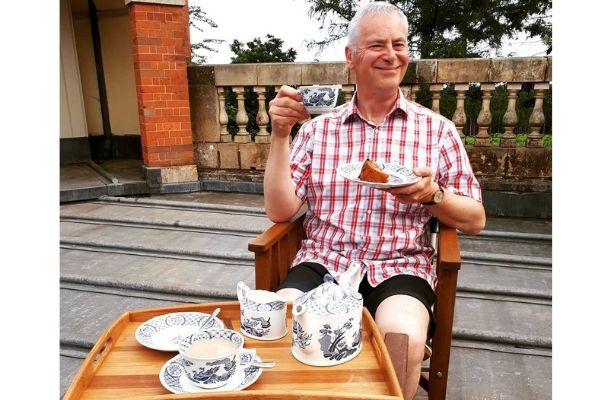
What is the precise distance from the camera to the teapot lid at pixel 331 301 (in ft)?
3.55

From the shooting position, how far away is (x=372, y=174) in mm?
1409

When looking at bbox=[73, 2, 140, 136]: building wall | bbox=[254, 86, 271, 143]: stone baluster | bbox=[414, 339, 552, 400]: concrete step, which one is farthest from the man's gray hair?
bbox=[73, 2, 140, 136]: building wall

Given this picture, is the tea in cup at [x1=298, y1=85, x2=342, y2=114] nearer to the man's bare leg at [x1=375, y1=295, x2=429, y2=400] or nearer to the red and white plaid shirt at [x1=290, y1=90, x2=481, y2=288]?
the red and white plaid shirt at [x1=290, y1=90, x2=481, y2=288]

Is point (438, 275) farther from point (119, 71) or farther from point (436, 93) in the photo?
point (119, 71)

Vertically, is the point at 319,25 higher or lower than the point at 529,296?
higher

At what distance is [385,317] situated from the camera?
1450mm

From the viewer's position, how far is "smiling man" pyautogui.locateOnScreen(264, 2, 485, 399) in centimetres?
161

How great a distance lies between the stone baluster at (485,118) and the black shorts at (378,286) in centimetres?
280

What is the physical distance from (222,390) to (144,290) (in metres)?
1.91

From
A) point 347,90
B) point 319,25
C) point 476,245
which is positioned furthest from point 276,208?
point 319,25

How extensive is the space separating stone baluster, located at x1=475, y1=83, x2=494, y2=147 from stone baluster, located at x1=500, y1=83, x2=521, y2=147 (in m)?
0.12

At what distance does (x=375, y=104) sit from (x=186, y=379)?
120cm

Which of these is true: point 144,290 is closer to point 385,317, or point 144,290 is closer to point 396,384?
point 385,317

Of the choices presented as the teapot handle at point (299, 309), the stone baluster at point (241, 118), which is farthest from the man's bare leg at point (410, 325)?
the stone baluster at point (241, 118)
